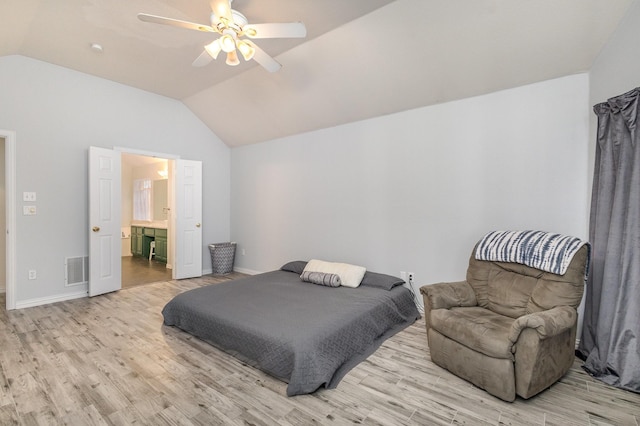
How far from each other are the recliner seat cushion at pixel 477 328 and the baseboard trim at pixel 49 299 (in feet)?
14.8

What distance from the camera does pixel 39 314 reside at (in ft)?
10.9

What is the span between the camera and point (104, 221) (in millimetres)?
4098

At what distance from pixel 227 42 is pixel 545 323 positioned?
2968mm

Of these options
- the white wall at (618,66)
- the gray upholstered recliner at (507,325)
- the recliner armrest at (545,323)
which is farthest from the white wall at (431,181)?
the recliner armrest at (545,323)

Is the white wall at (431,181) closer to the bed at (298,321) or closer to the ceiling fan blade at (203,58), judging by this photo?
the bed at (298,321)

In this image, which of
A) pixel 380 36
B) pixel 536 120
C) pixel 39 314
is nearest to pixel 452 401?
pixel 536 120

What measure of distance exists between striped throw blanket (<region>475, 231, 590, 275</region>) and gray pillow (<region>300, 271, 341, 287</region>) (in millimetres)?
1519

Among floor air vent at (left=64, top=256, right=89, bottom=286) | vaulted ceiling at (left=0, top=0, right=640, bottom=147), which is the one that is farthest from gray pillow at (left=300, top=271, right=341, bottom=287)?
floor air vent at (left=64, top=256, right=89, bottom=286)

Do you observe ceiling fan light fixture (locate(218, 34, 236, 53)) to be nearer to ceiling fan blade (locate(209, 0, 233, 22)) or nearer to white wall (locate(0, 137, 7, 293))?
ceiling fan blade (locate(209, 0, 233, 22))

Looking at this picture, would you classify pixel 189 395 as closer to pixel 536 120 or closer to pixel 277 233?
Answer: pixel 277 233

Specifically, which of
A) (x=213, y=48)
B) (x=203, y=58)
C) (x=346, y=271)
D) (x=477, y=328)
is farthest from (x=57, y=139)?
(x=477, y=328)

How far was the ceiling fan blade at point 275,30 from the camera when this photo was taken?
2.15 metres

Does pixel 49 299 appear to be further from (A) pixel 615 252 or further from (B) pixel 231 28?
(A) pixel 615 252

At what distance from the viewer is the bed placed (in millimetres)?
2068
